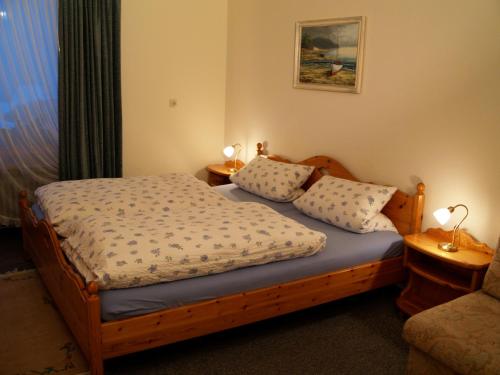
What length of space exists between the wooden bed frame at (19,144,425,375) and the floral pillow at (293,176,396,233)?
0.64 ft

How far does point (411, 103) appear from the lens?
3186 millimetres

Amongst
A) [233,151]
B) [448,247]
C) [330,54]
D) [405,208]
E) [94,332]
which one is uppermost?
[330,54]

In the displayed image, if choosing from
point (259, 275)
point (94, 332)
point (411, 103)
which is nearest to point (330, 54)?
point (411, 103)

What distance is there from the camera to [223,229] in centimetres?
269

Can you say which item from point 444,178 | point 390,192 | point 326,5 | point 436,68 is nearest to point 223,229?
point 390,192

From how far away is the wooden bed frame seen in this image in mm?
2180

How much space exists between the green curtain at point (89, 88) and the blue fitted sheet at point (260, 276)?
1.90 metres

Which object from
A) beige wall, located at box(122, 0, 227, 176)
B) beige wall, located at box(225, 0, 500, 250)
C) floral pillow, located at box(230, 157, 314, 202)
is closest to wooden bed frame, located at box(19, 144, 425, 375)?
beige wall, located at box(225, 0, 500, 250)

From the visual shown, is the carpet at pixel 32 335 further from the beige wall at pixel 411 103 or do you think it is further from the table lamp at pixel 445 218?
the beige wall at pixel 411 103

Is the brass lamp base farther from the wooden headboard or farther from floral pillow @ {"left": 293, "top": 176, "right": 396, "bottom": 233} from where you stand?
floral pillow @ {"left": 293, "top": 176, "right": 396, "bottom": 233}

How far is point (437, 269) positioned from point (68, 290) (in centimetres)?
218

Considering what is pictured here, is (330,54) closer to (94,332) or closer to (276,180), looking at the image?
(276,180)

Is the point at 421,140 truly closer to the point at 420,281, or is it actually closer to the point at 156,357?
the point at 420,281

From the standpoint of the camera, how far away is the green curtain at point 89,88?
405cm
